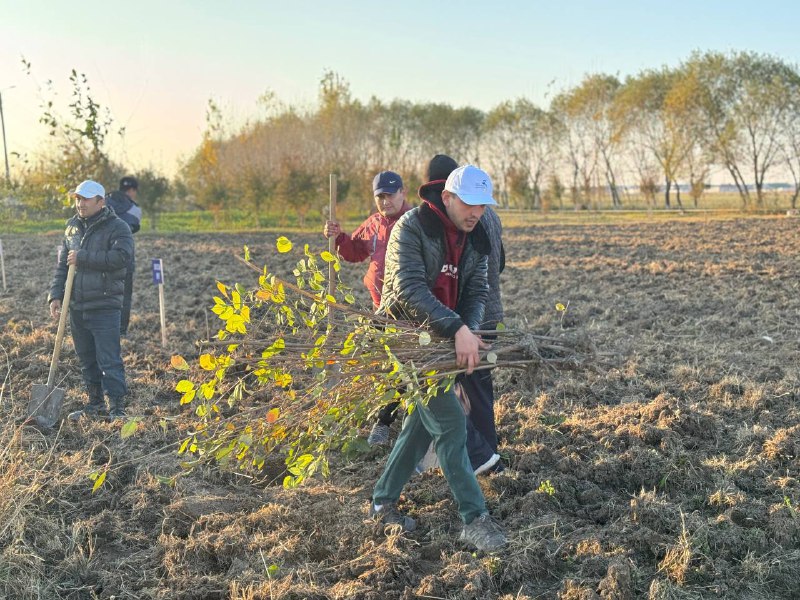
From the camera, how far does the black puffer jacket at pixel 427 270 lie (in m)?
3.23

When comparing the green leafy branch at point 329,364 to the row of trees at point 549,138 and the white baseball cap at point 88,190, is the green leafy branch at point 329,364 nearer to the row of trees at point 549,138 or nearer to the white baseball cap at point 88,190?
the white baseball cap at point 88,190

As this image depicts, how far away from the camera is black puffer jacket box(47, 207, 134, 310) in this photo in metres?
5.25

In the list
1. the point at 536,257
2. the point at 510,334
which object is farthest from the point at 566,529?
the point at 536,257

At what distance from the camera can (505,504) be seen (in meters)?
3.77

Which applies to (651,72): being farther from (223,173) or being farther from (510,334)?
(510,334)

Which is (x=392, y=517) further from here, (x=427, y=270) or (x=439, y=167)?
(x=439, y=167)

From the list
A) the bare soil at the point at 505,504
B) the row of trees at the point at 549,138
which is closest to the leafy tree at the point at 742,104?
the row of trees at the point at 549,138

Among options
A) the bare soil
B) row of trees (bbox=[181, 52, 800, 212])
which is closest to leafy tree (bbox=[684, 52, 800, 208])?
row of trees (bbox=[181, 52, 800, 212])

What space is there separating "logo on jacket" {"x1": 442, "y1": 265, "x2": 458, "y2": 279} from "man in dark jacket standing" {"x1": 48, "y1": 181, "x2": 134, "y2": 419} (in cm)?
298

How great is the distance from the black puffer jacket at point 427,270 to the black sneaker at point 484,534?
0.92m

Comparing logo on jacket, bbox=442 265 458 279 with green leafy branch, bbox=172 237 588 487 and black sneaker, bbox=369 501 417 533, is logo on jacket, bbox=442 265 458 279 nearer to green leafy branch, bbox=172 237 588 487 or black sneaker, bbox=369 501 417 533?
green leafy branch, bbox=172 237 588 487

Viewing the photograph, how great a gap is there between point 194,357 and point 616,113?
127 feet

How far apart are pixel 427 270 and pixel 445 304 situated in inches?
10.4

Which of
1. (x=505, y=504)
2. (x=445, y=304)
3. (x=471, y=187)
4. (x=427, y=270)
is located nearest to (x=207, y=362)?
(x=427, y=270)
